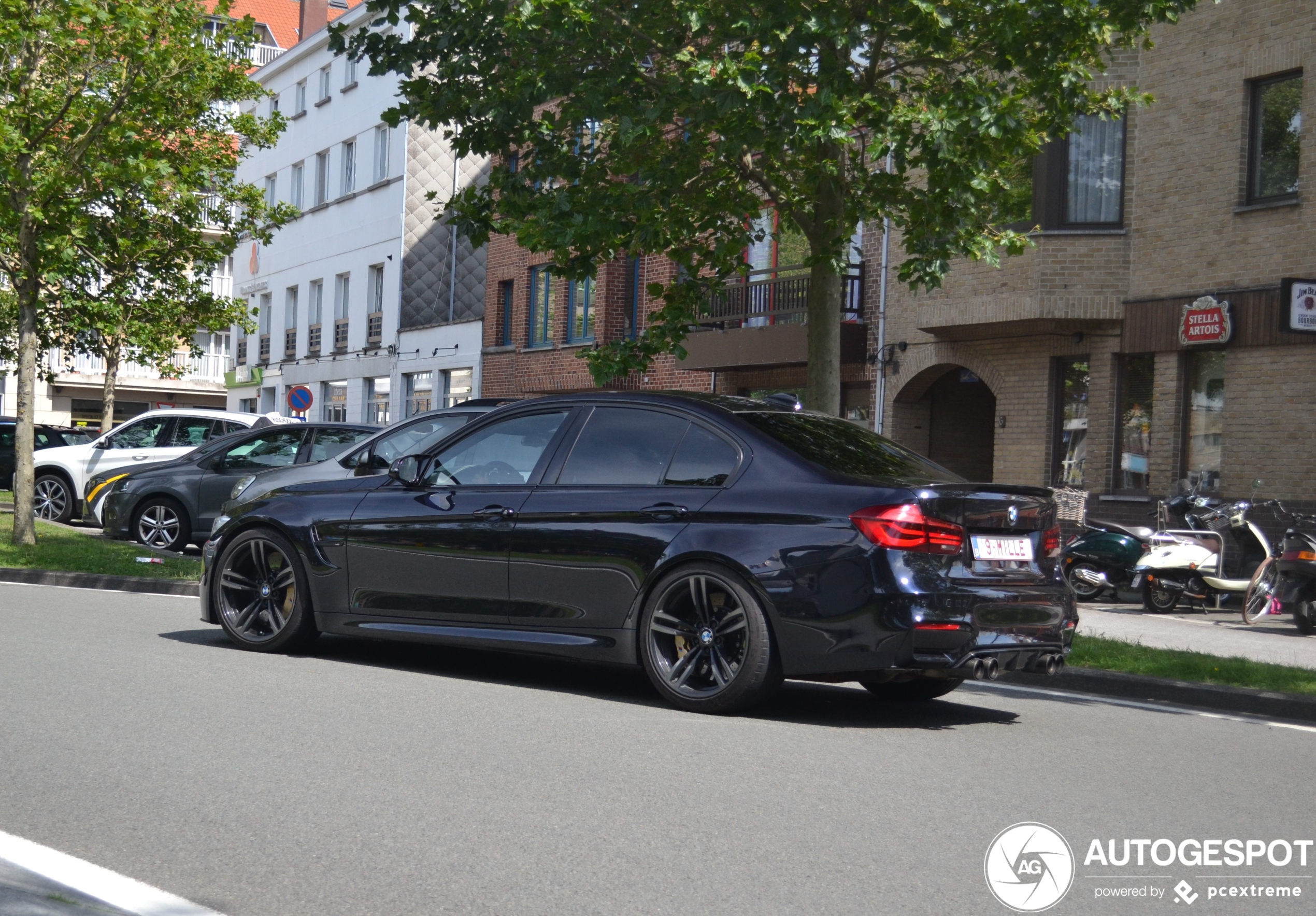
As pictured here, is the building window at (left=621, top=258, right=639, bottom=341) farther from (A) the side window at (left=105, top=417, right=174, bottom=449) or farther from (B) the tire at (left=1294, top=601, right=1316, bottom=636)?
(B) the tire at (left=1294, top=601, right=1316, bottom=636)

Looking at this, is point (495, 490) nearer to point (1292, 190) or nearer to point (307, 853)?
point (307, 853)

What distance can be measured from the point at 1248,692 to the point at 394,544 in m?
4.81

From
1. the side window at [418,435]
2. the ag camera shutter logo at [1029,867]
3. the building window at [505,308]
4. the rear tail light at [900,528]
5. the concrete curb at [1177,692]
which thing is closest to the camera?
the ag camera shutter logo at [1029,867]

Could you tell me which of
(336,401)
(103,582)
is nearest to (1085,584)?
(103,582)

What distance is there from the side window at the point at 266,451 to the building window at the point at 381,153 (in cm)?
2430

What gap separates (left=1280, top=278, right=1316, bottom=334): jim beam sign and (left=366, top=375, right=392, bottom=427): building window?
94.2 feet

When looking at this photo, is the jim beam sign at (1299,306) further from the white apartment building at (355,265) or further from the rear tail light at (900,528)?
the white apartment building at (355,265)

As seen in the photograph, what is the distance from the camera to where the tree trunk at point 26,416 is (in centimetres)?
1762

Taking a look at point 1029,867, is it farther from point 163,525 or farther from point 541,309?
point 541,309

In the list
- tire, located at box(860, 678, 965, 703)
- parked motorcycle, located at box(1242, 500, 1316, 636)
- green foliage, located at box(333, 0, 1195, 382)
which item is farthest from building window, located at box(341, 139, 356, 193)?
tire, located at box(860, 678, 965, 703)

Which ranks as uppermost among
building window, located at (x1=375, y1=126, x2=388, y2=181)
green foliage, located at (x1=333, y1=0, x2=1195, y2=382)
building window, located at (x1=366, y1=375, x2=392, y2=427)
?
building window, located at (x1=375, y1=126, x2=388, y2=181)

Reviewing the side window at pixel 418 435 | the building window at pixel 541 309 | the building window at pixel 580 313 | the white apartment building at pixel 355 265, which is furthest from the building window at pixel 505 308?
the side window at pixel 418 435

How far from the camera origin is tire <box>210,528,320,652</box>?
368 inches

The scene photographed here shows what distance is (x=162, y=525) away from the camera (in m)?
19.4
